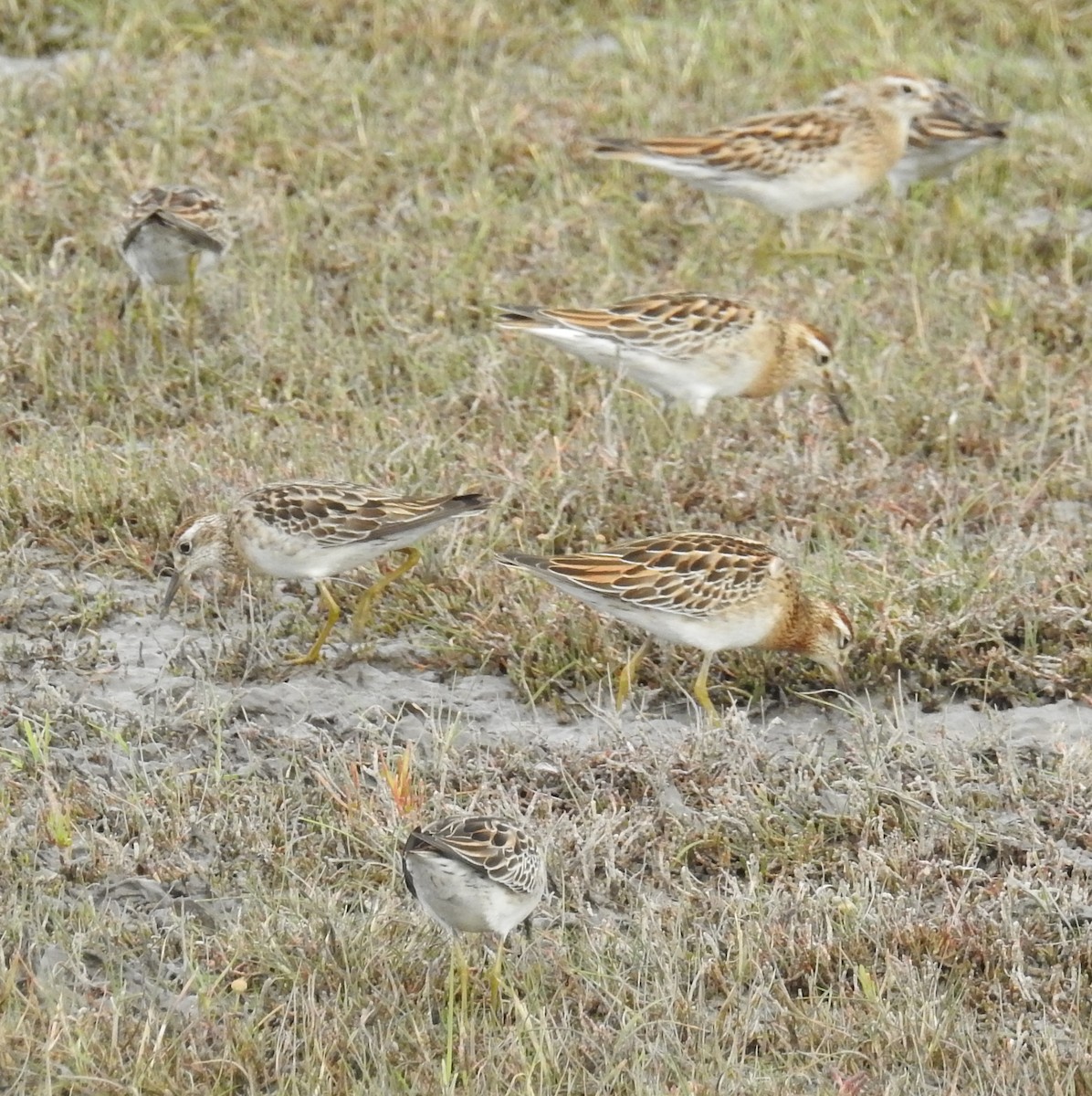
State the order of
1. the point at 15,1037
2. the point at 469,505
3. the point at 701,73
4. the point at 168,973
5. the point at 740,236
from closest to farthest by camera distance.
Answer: the point at 15,1037 < the point at 168,973 < the point at 469,505 < the point at 740,236 < the point at 701,73

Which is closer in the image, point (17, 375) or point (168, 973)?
point (168, 973)

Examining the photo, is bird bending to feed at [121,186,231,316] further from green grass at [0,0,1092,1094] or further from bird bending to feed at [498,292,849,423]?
bird bending to feed at [498,292,849,423]

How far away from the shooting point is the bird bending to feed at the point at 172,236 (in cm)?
898

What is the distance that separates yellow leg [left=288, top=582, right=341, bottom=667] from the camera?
7270 millimetres

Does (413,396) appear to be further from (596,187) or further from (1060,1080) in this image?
(1060,1080)

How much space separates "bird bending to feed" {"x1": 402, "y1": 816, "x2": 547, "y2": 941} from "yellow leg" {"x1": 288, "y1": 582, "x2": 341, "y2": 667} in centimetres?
194

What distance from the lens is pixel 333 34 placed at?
12.3 m

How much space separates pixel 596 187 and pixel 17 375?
3.37 m

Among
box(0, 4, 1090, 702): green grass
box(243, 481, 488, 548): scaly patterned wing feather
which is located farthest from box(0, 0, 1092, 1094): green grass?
box(243, 481, 488, 548): scaly patterned wing feather

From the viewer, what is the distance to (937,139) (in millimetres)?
11016

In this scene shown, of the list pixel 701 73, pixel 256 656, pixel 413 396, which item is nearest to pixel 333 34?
pixel 701 73

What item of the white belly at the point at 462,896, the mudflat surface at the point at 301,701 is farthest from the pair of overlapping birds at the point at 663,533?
the mudflat surface at the point at 301,701

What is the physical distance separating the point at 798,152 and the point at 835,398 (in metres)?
1.89

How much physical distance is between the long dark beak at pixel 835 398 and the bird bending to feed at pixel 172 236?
2723mm
